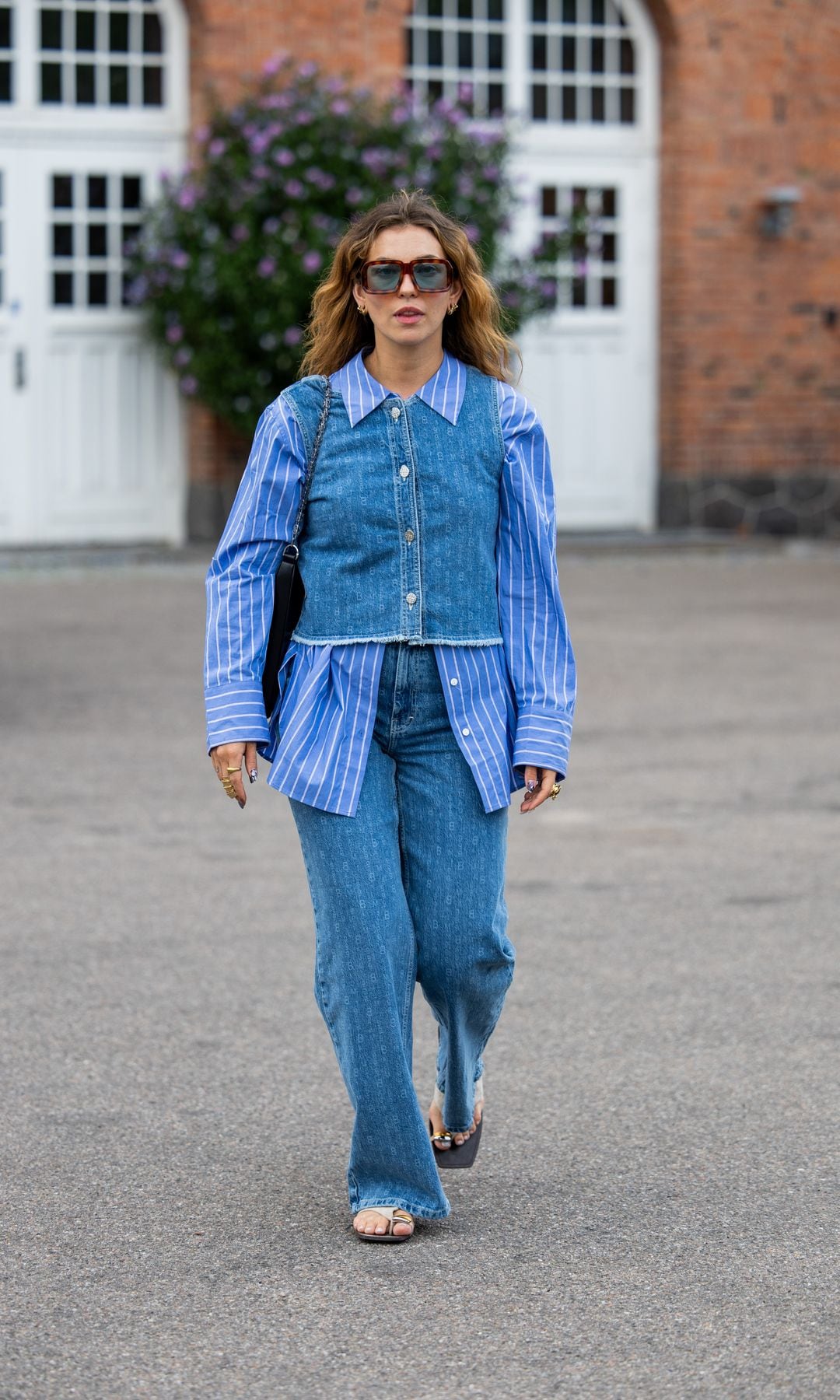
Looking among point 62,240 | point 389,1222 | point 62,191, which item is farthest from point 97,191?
point 389,1222

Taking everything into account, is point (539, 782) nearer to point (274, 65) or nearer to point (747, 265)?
point (274, 65)

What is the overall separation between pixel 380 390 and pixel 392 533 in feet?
0.85

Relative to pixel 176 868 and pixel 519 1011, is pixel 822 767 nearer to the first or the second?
pixel 176 868

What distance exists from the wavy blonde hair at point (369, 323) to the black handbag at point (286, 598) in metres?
0.15

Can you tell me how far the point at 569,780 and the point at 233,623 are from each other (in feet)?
15.7

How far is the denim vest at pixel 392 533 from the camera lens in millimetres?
4012

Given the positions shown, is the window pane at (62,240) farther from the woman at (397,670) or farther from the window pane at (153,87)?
the woman at (397,670)

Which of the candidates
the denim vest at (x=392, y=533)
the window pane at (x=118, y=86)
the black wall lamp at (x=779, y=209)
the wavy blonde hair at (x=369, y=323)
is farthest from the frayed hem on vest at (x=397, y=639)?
the black wall lamp at (x=779, y=209)

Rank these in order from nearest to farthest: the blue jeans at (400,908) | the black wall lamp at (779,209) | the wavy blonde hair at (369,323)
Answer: the blue jeans at (400,908) < the wavy blonde hair at (369,323) < the black wall lamp at (779,209)

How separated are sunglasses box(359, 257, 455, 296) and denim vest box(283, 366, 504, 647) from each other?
211mm

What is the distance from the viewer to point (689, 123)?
17.5 metres

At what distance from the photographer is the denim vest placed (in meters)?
4.01

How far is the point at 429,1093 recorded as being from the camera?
491cm

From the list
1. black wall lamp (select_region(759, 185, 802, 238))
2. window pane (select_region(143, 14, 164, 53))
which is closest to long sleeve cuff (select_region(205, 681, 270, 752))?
window pane (select_region(143, 14, 164, 53))
